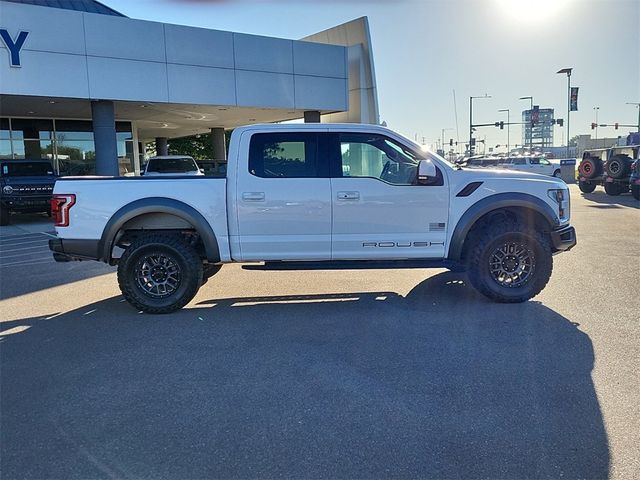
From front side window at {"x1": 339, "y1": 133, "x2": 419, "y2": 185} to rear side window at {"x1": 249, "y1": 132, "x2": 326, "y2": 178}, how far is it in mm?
359

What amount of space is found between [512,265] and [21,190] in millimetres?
13874

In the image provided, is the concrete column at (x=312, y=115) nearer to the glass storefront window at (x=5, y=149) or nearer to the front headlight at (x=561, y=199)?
the glass storefront window at (x=5, y=149)

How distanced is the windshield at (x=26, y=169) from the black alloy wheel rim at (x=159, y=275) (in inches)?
464

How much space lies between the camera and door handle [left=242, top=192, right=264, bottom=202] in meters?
5.61

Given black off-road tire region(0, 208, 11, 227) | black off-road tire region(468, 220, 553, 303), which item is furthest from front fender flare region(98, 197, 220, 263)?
black off-road tire region(0, 208, 11, 227)

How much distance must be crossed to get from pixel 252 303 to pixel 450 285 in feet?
8.81

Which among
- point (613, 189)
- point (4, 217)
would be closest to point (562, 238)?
point (4, 217)

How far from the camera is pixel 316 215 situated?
5.66 metres

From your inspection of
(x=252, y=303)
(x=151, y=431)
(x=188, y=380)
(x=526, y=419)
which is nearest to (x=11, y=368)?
(x=188, y=380)

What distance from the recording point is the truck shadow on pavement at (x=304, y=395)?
111 inches

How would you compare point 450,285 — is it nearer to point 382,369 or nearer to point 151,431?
point 382,369

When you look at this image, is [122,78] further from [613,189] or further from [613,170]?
[613,189]

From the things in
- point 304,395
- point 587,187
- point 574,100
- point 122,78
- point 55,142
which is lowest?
point 304,395

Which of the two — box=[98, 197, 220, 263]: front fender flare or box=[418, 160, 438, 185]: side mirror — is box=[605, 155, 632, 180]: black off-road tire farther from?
box=[98, 197, 220, 263]: front fender flare
